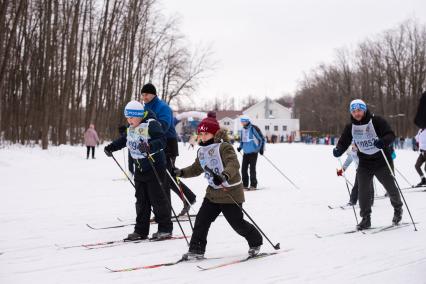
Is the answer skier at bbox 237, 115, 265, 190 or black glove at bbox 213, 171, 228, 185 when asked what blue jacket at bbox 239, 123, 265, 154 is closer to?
skier at bbox 237, 115, 265, 190

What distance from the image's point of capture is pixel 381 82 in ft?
201

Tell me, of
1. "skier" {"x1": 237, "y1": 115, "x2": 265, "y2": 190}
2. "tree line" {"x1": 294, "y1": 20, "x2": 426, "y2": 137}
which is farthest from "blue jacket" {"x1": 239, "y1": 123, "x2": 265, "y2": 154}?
"tree line" {"x1": 294, "y1": 20, "x2": 426, "y2": 137}

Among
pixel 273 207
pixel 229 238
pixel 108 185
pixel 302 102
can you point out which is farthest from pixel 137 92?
pixel 302 102

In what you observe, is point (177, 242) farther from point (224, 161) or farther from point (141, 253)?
point (224, 161)

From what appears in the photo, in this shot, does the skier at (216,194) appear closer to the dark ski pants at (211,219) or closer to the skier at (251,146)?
the dark ski pants at (211,219)

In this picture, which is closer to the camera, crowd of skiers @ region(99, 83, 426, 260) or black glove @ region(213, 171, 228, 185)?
black glove @ region(213, 171, 228, 185)

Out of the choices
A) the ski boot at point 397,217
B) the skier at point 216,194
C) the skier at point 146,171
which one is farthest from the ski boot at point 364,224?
the skier at point 146,171

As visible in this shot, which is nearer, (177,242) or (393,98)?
(177,242)

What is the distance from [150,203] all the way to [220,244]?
96cm

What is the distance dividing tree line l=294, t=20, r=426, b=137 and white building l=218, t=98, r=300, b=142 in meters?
7.53

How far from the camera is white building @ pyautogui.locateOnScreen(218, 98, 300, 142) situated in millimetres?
88438

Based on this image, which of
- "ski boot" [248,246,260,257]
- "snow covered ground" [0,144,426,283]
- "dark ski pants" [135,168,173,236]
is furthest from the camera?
"dark ski pants" [135,168,173,236]

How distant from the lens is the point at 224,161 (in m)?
4.72

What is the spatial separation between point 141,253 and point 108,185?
23.5ft
